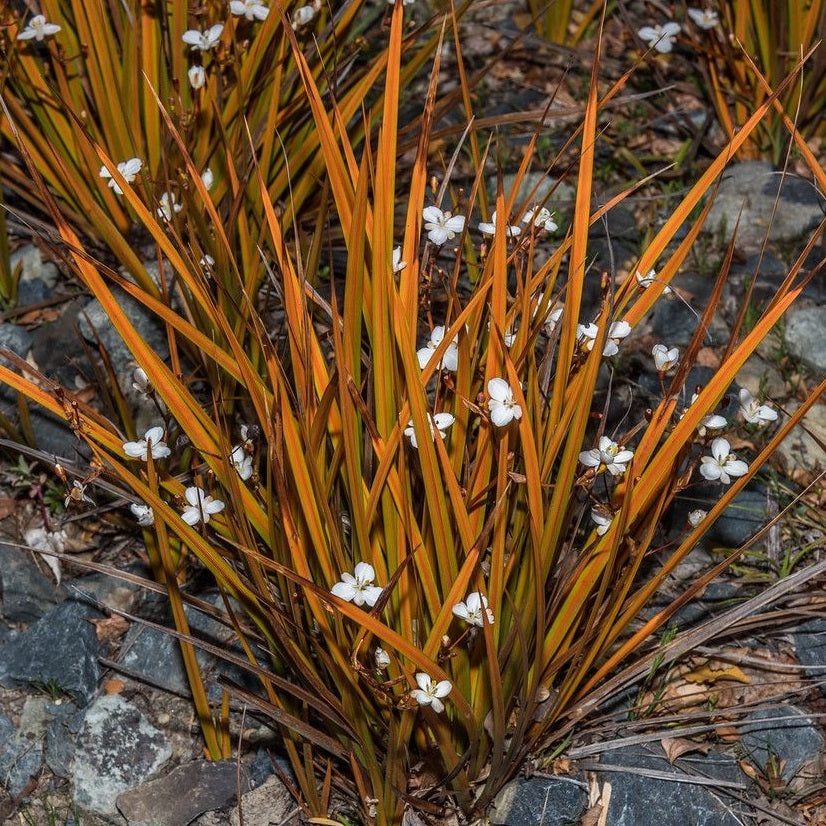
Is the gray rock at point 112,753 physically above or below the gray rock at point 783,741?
above

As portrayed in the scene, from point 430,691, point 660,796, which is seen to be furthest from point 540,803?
point 430,691

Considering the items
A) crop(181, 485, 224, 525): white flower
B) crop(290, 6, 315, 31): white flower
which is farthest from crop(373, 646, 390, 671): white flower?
crop(290, 6, 315, 31): white flower

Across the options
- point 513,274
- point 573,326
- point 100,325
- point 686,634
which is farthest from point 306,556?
point 100,325

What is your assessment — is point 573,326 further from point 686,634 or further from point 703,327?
point 686,634

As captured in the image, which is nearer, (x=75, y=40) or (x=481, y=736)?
(x=481, y=736)

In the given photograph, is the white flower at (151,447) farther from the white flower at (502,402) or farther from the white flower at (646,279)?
the white flower at (646,279)

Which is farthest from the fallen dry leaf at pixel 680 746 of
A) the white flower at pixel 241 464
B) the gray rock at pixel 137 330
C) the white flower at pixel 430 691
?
the gray rock at pixel 137 330
